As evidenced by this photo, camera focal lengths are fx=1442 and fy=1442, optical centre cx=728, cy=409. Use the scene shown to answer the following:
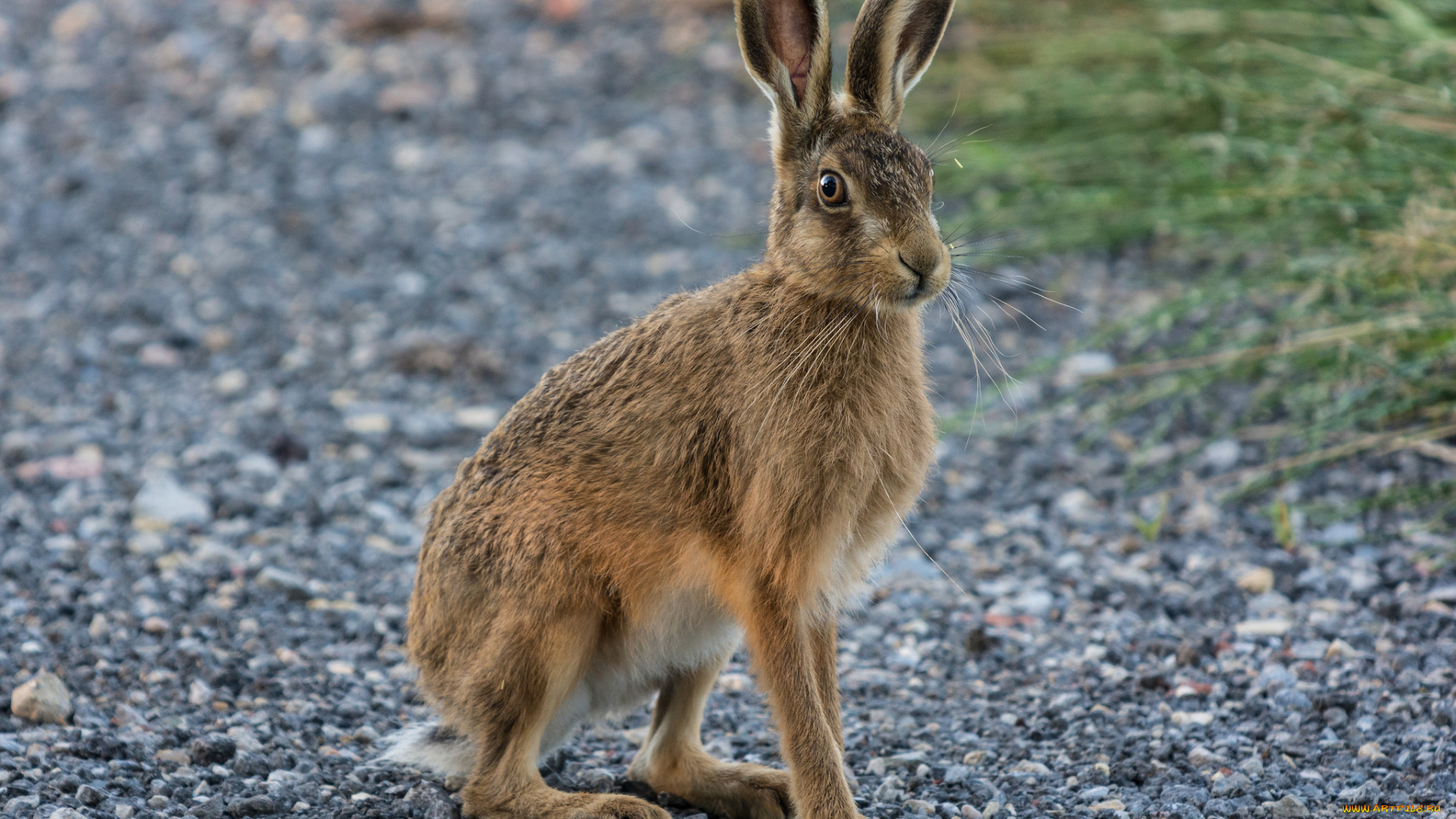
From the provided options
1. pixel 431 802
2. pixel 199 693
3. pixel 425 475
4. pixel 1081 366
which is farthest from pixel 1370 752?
pixel 425 475

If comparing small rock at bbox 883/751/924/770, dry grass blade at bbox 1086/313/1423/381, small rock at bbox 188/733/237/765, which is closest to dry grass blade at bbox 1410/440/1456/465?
dry grass blade at bbox 1086/313/1423/381

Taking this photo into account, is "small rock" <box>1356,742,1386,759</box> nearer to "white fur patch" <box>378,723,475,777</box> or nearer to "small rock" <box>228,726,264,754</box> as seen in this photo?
"white fur patch" <box>378,723,475,777</box>

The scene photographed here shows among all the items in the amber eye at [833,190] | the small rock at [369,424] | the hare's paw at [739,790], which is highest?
the amber eye at [833,190]

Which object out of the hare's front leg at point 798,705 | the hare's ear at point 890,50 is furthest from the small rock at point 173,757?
the hare's ear at point 890,50

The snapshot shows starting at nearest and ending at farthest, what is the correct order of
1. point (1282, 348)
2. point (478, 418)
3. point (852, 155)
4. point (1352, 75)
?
point (852, 155) → point (1282, 348) → point (1352, 75) → point (478, 418)

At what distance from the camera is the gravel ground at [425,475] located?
4566 millimetres

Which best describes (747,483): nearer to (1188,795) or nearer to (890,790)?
(890,790)

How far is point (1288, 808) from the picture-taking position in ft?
13.5

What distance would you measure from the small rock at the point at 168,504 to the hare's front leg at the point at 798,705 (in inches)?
131

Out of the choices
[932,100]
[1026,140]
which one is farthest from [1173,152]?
[932,100]

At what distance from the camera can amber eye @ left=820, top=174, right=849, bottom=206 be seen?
399 centimetres

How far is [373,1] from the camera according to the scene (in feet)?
42.7

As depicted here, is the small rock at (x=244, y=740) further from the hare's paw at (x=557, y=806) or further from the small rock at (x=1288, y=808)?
the small rock at (x=1288, y=808)

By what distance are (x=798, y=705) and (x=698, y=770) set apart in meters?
0.63
